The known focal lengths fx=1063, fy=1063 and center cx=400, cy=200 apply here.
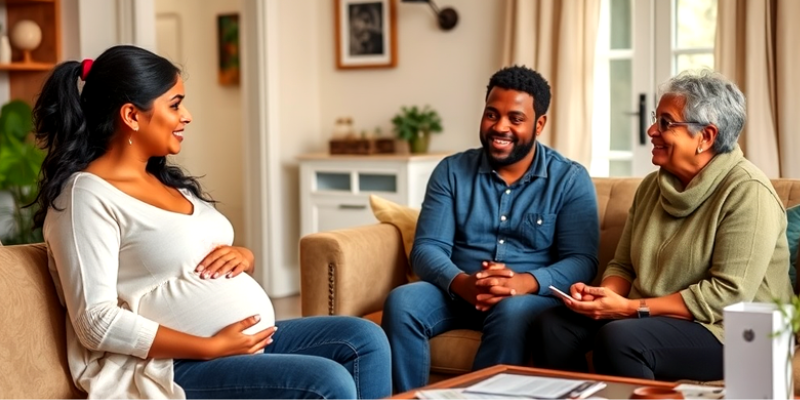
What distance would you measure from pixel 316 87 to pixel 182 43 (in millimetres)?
1514

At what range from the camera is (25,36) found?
5.38 meters

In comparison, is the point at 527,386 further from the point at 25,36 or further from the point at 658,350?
the point at 25,36

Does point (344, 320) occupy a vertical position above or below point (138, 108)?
below

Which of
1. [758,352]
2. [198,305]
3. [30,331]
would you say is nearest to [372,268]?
[198,305]

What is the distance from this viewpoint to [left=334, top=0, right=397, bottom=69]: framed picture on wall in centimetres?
619

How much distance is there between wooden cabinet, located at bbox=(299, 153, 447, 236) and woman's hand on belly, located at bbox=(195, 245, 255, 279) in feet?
10.5

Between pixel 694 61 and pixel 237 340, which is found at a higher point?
pixel 694 61

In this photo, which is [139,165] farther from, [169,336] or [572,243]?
[572,243]

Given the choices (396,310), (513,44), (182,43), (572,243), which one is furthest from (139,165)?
(182,43)

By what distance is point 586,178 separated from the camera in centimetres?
324

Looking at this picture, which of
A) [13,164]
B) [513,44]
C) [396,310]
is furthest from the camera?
[513,44]

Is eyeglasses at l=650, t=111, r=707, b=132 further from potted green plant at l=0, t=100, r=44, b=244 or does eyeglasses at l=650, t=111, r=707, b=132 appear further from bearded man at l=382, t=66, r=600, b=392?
potted green plant at l=0, t=100, r=44, b=244

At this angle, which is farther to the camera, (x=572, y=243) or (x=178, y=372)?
(x=572, y=243)

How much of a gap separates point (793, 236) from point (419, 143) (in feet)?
10.7
